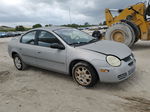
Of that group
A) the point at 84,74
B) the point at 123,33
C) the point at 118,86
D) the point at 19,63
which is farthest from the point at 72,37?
the point at 123,33

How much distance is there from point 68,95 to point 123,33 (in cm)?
570

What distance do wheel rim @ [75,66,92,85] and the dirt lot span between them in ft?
0.58

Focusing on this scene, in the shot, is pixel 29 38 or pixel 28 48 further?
pixel 29 38

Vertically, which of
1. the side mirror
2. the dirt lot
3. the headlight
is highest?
the side mirror

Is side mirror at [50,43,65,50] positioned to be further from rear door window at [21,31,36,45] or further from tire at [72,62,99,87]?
rear door window at [21,31,36,45]

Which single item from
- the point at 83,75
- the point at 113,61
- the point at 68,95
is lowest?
the point at 68,95

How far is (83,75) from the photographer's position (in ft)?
12.1

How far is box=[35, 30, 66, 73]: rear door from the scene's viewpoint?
13.1 ft

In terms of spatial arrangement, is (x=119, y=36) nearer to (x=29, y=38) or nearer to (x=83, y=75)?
(x=29, y=38)

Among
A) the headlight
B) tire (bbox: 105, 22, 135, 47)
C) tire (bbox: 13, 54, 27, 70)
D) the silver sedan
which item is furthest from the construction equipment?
tire (bbox: 13, 54, 27, 70)

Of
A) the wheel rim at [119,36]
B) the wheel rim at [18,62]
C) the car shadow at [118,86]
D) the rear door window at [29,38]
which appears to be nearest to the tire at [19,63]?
the wheel rim at [18,62]

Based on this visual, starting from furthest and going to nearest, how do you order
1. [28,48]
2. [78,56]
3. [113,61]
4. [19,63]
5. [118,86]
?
1. [19,63]
2. [28,48]
3. [118,86]
4. [78,56]
5. [113,61]

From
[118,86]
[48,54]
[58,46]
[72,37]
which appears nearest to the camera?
[118,86]

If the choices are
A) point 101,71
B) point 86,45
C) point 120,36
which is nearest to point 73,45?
point 86,45
